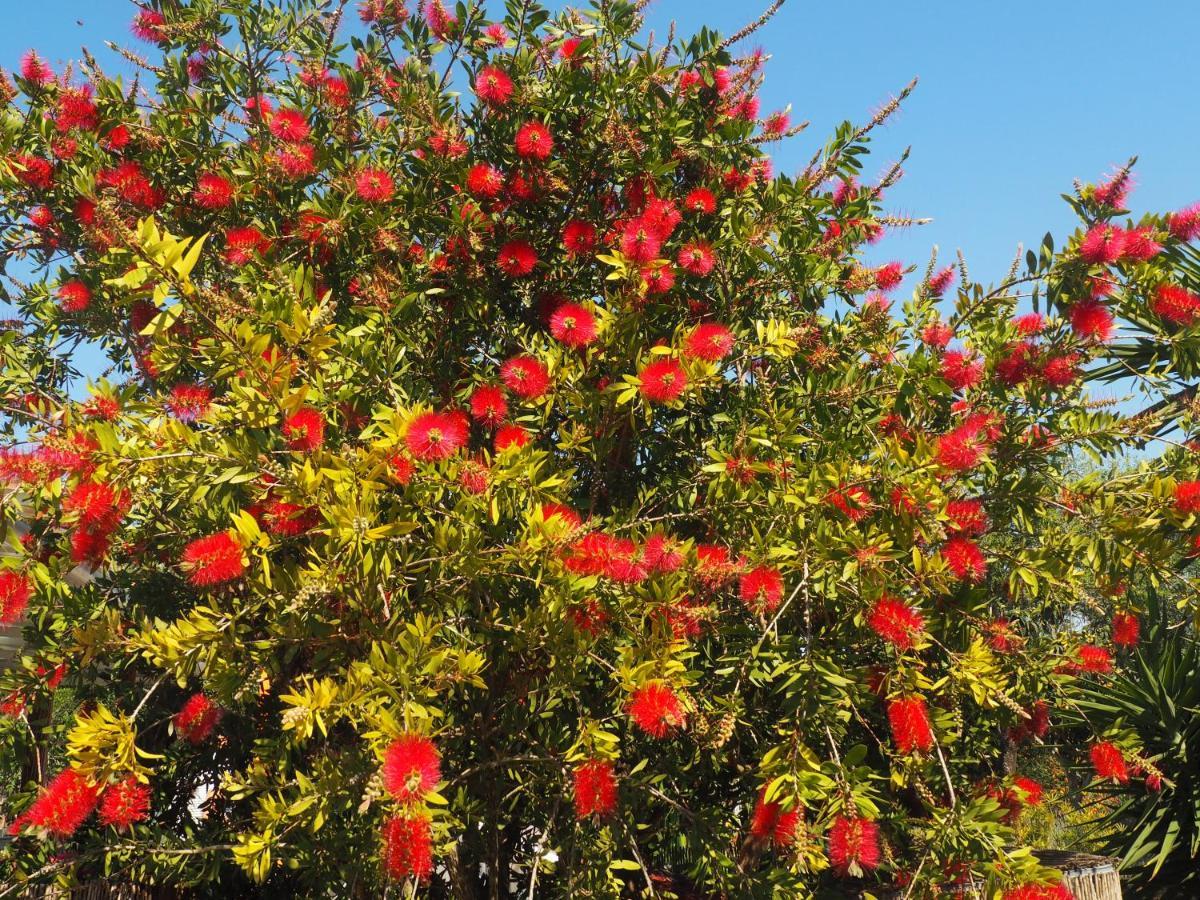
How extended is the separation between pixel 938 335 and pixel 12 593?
386 centimetres

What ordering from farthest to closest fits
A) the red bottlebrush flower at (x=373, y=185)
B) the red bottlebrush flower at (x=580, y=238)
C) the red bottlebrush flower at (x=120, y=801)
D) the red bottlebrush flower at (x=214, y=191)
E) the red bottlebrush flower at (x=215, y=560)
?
the red bottlebrush flower at (x=214, y=191), the red bottlebrush flower at (x=580, y=238), the red bottlebrush flower at (x=373, y=185), the red bottlebrush flower at (x=120, y=801), the red bottlebrush flower at (x=215, y=560)

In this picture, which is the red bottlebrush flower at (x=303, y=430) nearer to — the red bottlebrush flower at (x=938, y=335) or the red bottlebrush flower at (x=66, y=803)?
the red bottlebrush flower at (x=66, y=803)

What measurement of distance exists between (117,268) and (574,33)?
220 cm

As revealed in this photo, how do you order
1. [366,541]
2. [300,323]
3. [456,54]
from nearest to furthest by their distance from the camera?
[366,541], [300,323], [456,54]

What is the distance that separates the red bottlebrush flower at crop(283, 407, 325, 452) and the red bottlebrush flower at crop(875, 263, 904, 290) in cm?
310

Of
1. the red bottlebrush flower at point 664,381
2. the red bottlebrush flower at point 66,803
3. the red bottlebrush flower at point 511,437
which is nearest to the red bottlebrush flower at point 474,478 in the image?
the red bottlebrush flower at point 511,437

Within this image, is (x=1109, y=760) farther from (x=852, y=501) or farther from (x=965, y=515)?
(x=852, y=501)

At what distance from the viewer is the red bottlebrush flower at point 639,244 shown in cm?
388

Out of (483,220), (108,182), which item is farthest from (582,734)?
(108,182)

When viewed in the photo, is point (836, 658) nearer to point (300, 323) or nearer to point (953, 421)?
point (953, 421)

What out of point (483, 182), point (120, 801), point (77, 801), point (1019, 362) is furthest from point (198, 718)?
point (1019, 362)

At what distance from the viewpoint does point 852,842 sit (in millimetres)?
2963

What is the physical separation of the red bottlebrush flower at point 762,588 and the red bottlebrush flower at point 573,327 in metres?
1.15

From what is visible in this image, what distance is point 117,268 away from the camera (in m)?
4.12
